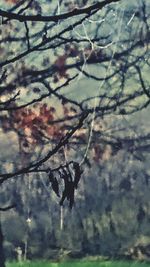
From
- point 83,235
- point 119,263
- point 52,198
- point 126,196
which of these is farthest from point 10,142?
point 119,263

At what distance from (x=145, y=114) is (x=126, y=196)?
3.38 m

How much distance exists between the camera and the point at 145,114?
45.4 feet

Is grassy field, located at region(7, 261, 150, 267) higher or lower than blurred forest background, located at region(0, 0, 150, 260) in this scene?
lower

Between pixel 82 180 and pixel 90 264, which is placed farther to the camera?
pixel 82 180

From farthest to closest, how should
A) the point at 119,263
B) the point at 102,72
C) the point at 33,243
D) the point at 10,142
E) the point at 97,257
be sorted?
the point at 102,72, the point at 10,142, the point at 33,243, the point at 97,257, the point at 119,263

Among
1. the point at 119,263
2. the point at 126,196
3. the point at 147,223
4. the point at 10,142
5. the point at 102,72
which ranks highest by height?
the point at 102,72

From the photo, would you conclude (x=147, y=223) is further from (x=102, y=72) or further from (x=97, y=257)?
(x=102, y=72)

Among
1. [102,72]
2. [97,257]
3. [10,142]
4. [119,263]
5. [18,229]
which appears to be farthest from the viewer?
[102,72]

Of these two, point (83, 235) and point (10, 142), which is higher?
point (10, 142)

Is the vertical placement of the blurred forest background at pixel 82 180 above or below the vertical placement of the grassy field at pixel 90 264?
above

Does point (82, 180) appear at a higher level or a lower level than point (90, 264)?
higher

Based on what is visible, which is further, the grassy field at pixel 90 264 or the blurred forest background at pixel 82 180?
the blurred forest background at pixel 82 180

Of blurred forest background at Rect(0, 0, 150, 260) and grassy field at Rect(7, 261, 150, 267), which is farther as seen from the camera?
blurred forest background at Rect(0, 0, 150, 260)

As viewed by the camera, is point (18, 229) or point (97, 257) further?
point (18, 229)
